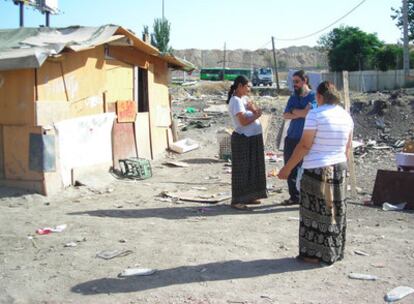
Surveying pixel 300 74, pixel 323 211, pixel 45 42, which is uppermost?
pixel 45 42

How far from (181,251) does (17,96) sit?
161 inches

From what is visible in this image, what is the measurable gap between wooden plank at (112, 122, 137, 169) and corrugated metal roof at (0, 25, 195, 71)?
179 centimetres

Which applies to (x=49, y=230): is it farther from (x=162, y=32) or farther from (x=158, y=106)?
(x=162, y=32)

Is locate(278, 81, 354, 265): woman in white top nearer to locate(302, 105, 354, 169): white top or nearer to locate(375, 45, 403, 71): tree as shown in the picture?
locate(302, 105, 354, 169): white top

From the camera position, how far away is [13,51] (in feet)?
27.8

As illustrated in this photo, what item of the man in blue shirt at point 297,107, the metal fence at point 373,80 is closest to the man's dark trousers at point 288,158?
the man in blue shirt at point 297,107

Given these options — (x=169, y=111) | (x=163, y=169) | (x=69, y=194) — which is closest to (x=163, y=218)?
(x=69, y=194)

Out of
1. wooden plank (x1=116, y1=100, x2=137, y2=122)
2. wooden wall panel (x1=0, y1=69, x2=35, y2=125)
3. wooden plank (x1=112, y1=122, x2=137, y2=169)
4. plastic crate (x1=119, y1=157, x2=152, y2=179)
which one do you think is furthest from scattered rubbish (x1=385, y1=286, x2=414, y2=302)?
wooden plank (x1=116, y1=100, x2=137, y2=122)

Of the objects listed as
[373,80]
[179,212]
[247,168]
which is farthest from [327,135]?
[373,80]

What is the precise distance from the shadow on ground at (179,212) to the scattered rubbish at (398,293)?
298 cm

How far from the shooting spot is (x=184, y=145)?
1437 centimetres

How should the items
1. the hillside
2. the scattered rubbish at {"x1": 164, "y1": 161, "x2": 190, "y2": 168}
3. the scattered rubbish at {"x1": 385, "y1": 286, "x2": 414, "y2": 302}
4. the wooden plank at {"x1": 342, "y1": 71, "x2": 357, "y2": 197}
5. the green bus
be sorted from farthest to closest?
the hillside < the green bus < the scattered rubbish at {"x1": 164, "y1": 161, "x2": 190, "y2": 168} < the wooden plank at {"x1": 342, "y1": 71, "x2": 357, "y2": 197} < the scattered rubbish at {"x1": 385, "y1": 286, "x2": 414, "y2": 302}

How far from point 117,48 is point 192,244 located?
6315 mm

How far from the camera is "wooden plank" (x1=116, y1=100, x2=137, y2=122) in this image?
11.0 meters
